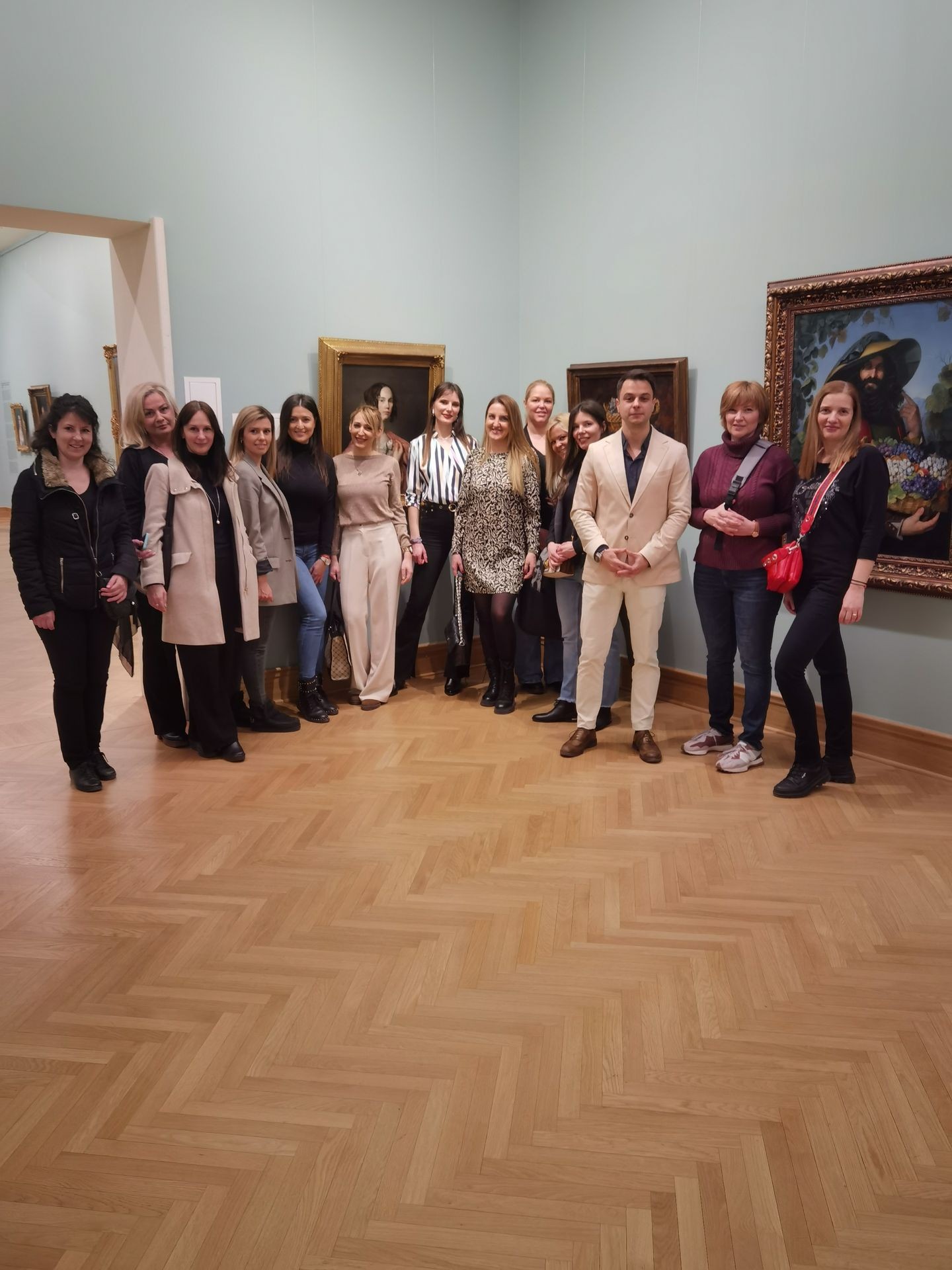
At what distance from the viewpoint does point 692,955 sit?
12.3 feet

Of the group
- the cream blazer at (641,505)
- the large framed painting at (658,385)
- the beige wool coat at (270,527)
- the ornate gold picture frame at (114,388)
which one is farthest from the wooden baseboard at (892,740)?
the ornate gold picture frame at (114,388)

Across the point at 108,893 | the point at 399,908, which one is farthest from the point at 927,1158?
the point at 108,893

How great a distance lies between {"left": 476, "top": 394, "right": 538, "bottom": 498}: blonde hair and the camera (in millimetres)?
6672

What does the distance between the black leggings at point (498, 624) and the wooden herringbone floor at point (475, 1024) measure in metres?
1.56

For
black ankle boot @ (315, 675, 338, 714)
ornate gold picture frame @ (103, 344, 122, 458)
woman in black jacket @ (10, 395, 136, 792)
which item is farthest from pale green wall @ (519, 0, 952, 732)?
ornate gold picture frame @ (103, 344, 122, 458)

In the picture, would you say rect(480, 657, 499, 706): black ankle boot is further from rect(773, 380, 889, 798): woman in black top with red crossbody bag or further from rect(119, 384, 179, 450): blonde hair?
rect(119, 384, 179, 450): blonde hair

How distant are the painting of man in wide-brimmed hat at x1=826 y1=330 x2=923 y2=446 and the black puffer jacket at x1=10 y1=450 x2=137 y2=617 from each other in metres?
4.22

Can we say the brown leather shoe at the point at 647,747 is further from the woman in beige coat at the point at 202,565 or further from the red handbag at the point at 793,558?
the woman in beige coat at the point at 202,565

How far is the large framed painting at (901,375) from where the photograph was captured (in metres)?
5.34

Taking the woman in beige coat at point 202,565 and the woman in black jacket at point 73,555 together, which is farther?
the woman in beige coat at point 202,565

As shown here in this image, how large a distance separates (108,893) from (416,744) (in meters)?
2.35

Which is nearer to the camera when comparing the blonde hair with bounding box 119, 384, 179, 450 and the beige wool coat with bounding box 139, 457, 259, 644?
the beige wool coat with bounding box 139, 457, 259, 644

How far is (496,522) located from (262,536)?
1585 millimetres

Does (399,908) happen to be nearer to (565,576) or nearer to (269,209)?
(565,576)
